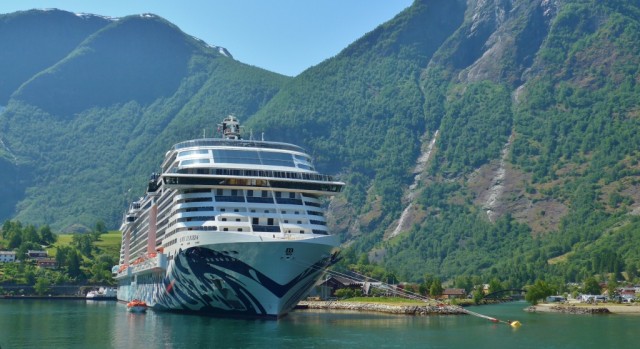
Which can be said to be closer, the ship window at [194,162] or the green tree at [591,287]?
the ship window at [194,162]

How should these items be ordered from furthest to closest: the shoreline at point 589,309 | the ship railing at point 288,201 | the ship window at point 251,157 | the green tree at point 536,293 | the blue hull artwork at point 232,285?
the green tree at point 536,293, the shoreline at point 589,309, the ship window at point 251,157, the ship railing at point 288,201, the blue hull artwork at point 232,285

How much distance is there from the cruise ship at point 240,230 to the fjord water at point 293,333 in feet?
10.3

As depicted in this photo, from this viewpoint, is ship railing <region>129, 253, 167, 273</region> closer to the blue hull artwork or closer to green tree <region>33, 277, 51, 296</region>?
the blue hull artwork

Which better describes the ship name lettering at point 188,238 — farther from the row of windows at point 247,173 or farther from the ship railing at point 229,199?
the row of windows at point 247,173

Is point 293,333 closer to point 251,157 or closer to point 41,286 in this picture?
point 251,157

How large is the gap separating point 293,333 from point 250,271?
22.9ft

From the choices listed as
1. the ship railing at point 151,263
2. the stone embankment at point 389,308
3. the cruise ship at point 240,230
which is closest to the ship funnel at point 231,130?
the cruise ship at point 240,230

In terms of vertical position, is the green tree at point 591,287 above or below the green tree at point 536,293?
above

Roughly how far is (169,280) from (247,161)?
15.4 metres

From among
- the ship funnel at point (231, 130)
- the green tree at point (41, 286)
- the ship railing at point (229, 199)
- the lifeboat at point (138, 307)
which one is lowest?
the lifeboat at point (138, 307)

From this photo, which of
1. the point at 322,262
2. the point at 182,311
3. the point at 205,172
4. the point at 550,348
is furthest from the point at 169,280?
the point at 550,348

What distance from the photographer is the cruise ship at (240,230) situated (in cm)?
8119

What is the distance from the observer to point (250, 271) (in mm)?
80875

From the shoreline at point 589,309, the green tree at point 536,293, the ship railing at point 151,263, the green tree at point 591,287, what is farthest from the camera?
the green tree at point 591,287
